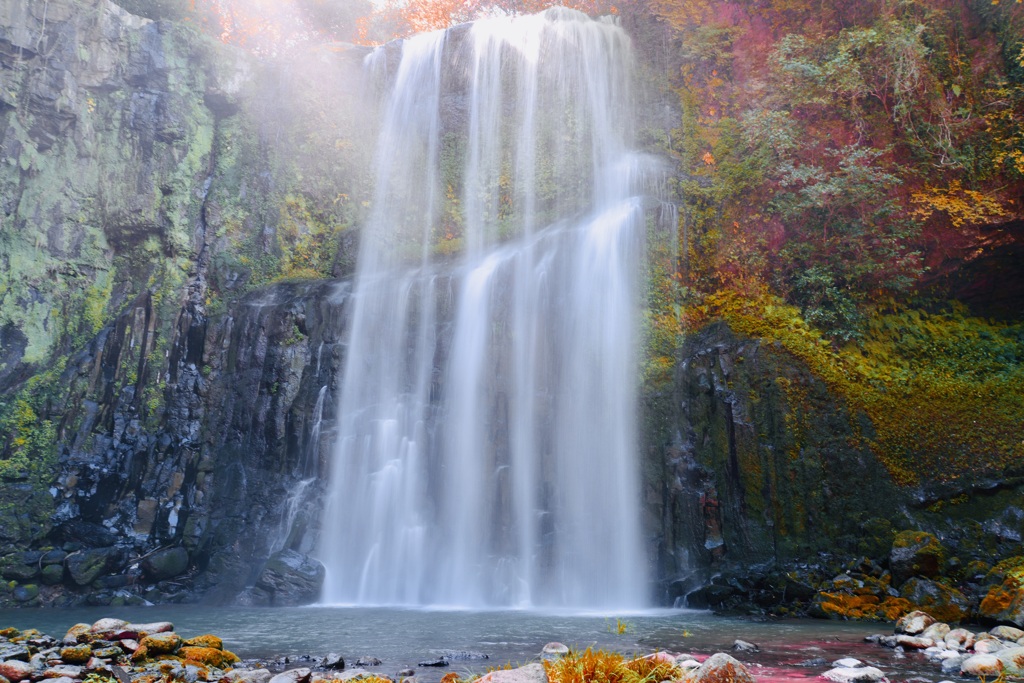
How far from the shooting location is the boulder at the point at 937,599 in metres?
9.98

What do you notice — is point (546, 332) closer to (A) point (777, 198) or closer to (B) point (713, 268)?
(B) point (713, 268)

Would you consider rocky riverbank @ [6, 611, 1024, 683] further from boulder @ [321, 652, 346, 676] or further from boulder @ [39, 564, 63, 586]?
boulder @ [39, 564, 63, 586]

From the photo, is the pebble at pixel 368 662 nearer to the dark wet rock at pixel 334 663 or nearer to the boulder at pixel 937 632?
the dark wet rock at pixel 334 663

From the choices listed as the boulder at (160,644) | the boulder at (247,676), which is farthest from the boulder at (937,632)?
the boulder at (160,644)

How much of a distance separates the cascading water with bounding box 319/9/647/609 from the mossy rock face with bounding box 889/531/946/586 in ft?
13.4

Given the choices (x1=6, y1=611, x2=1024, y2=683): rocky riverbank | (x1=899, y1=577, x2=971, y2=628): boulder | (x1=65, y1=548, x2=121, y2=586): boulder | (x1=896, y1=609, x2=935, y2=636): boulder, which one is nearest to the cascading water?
(x1=899, y1=577, x2=971, y2=628): boulder

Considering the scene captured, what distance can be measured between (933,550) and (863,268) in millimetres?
5806

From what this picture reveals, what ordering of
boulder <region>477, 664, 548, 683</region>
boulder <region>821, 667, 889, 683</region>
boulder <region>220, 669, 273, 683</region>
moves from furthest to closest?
boulder <region>220, 669, 273, 683</region> → boulder <region>821, 667, 889, 683</region> → boulder <region>477, 664, 548, 683</region>

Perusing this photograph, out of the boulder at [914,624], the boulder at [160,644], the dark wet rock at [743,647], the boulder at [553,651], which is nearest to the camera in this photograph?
the boulder at [553,651]

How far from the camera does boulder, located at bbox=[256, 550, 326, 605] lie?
1416cm

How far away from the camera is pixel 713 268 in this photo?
15367 mm

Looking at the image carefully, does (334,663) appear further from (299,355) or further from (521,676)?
(299,355)

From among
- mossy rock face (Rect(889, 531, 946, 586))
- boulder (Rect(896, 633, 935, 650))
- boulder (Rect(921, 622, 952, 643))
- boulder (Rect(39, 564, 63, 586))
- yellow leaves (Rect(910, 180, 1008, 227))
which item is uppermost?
yellow leaves (Rect(910, 180, 1008, 227))

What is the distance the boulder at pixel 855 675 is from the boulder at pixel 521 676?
3.11 m
